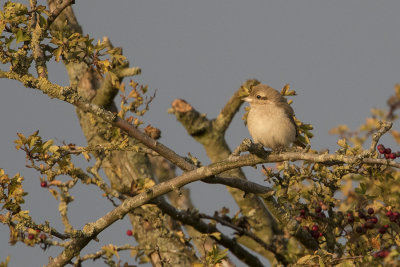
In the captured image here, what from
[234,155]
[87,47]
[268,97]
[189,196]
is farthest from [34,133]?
[189,196]

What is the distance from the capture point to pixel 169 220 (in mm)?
10562

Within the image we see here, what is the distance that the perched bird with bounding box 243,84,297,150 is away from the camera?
29.6ft

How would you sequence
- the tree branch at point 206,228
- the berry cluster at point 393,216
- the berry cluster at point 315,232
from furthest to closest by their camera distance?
the tree branch at point 206,228
the berry cluster at point 315,232
the berry cluster at point 393,216

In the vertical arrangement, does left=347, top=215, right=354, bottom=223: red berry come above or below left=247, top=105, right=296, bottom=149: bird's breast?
below

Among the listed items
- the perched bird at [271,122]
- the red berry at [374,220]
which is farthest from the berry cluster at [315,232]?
the perched bird at [271,122]

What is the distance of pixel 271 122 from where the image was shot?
909 cm

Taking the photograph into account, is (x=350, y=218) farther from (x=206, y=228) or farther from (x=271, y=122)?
(x=206, y=228)

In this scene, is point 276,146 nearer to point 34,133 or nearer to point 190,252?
point 190,252

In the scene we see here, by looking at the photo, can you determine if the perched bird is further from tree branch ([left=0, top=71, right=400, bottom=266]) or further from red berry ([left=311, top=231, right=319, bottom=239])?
tree branch ([left=0, top=71, right=400, bottom=266])

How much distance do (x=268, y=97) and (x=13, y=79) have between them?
13.3 feet

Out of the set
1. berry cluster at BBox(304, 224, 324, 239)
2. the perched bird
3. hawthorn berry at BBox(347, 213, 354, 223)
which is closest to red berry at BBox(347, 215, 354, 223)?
hawthorn berry at BBox(347, 213, 354, 223)

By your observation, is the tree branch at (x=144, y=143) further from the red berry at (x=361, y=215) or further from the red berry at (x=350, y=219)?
the red berry at (x=361, y=215)

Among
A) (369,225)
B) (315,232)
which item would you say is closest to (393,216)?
(369,225)

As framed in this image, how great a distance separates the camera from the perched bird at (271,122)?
902cm
